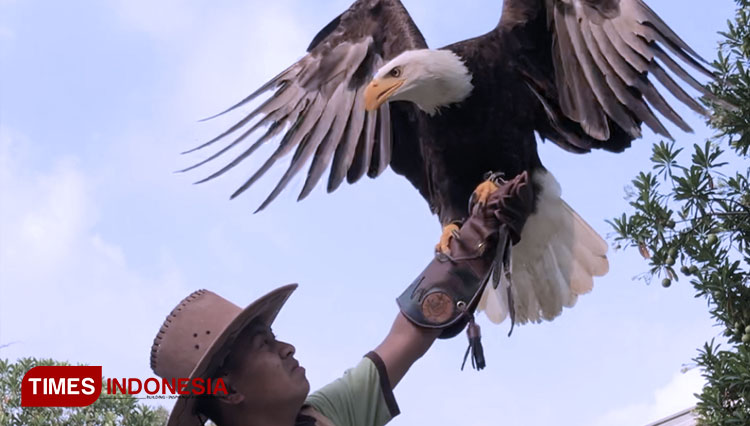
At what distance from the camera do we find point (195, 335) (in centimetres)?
206

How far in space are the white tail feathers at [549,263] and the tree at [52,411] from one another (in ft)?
12.6

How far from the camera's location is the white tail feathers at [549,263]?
11.2 feet

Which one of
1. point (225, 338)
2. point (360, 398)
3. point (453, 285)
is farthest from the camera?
point (453, 285)

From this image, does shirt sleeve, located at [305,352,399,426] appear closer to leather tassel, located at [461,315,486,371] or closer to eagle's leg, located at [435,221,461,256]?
leather tassel, located at [461,315,486,371]

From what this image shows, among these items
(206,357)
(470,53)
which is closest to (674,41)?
(470,53)

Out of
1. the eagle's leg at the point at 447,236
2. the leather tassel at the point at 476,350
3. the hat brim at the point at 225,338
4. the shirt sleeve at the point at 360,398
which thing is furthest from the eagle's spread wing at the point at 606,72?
the hat brim at the point at 225,338

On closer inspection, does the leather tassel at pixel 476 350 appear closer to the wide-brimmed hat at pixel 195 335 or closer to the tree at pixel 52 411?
the wide-brimmed hat at pixel 195 335

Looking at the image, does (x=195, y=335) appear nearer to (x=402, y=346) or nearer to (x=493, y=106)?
(x=402, y=346)

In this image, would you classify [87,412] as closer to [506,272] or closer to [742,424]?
[742,424]

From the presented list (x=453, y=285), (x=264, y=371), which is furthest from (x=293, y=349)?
(x=453, y=285)

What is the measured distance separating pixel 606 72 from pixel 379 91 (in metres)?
0.66

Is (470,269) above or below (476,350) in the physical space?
above

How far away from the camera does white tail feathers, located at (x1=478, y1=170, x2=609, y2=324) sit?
134 inches

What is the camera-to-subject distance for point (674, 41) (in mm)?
2893
